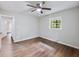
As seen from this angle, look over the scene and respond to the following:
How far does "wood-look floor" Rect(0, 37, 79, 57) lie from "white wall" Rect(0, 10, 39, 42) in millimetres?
131

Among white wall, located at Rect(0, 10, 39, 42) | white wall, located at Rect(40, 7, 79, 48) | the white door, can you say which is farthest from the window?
the white door

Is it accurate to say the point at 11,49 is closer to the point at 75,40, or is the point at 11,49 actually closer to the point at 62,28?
the point at 62,28

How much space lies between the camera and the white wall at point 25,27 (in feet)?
5.42

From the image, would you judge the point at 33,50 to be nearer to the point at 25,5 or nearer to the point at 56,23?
the point at 56,23

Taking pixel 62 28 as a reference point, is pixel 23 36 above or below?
below

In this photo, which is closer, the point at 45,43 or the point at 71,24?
the point at 71,24

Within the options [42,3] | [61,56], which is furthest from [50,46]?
[42,3]

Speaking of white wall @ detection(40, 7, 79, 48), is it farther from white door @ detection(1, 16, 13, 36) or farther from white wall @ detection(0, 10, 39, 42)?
white door @ detection(1, 16, 13, 36)

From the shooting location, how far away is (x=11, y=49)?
160 centimetres

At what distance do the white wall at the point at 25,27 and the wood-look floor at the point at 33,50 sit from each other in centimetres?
13

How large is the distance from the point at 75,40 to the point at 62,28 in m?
0.31

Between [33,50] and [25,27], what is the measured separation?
1.48 feet

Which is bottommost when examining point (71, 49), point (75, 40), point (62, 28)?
point (71, 49)

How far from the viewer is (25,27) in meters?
1.70
